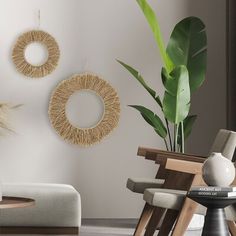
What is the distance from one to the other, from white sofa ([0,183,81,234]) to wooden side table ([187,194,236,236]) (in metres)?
2.26

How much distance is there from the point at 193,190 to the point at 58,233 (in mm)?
2320

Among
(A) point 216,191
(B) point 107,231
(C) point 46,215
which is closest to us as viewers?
(A) point 216,191

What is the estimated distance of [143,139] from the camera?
20.2 feet

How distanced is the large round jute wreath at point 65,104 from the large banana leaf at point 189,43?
2.83 ft

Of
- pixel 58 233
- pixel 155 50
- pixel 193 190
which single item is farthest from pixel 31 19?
pixel 193 190

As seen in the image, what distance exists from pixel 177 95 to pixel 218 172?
89.5 inches

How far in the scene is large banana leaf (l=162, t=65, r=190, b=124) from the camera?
5.12 meters

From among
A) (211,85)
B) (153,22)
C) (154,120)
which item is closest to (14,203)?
(154,120)

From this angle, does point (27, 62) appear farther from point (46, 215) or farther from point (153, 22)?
point (46, 215)

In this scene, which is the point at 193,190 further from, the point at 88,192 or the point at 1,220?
the point at 88,192

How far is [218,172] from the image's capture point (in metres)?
2.93

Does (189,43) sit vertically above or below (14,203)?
above

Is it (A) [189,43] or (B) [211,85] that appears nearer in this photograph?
(A) [189,43]

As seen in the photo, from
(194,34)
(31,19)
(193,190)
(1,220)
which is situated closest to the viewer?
(193,190)
